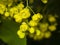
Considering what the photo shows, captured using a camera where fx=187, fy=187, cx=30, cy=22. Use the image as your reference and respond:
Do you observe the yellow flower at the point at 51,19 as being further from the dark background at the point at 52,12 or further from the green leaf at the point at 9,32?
the green leaf at the point at 9,32

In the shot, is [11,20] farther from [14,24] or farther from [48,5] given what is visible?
[48,5]

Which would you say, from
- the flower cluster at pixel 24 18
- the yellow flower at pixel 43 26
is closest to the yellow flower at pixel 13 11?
the flower cluster at pixel 24 18

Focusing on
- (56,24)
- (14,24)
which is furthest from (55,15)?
(14,24)

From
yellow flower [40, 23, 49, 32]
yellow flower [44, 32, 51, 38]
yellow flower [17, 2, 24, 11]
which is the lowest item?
yellow flower [44, 32, 51, 38]

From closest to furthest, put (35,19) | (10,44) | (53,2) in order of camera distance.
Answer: (35,19)
(10,44)
(53,2)

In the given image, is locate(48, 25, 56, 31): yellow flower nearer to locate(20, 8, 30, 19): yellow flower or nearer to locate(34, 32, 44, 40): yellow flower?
locate(34, 32, 44, 40): yellow flower

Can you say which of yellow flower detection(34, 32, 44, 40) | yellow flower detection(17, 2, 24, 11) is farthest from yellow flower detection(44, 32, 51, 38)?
yellow flower detection(17, 2, 24, 11)

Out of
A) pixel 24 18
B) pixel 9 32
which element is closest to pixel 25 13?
pixel 24 18

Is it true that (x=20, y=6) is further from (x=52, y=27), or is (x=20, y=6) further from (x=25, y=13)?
(x=52, y=27)
